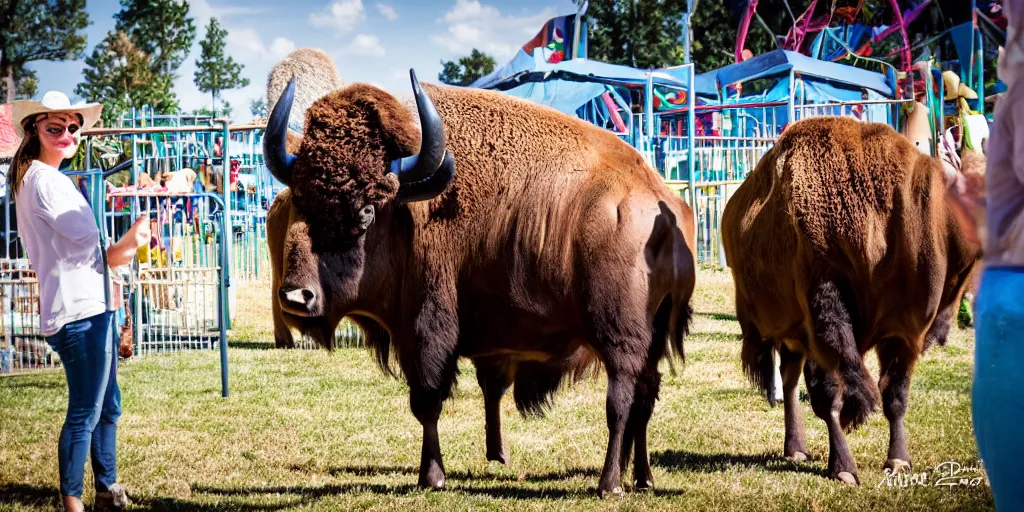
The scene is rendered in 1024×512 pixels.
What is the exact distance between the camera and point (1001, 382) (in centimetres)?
165

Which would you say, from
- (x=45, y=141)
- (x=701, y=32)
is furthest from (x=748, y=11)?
(x=45, y=141)

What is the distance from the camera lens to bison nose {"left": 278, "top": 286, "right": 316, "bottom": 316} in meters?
5.92

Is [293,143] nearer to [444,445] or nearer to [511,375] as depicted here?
[511,375]

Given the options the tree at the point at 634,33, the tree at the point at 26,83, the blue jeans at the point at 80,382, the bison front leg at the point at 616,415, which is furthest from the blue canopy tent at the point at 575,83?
the tree at the point at 26,83

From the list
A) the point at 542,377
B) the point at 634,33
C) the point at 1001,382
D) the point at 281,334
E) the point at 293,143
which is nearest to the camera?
the point at 1001,382

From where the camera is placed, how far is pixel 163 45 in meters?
50.6

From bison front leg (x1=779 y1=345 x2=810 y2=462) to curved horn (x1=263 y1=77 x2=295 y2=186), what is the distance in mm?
3973

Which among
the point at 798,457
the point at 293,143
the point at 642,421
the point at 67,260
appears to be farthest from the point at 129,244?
the point at 798,457

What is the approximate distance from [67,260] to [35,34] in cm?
4114

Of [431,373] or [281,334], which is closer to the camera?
[431,373]

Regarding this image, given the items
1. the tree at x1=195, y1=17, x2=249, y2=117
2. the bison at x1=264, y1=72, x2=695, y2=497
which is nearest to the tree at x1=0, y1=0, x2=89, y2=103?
the tree at x1=195, y1=17, x2=249, y2=117

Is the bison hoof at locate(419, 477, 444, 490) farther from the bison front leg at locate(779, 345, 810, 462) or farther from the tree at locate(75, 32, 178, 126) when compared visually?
the tree at locate(75, 32, 178, 126)

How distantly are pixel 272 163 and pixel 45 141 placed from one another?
142cm

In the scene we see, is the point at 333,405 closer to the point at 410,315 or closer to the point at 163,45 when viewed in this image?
the point at 410,315
